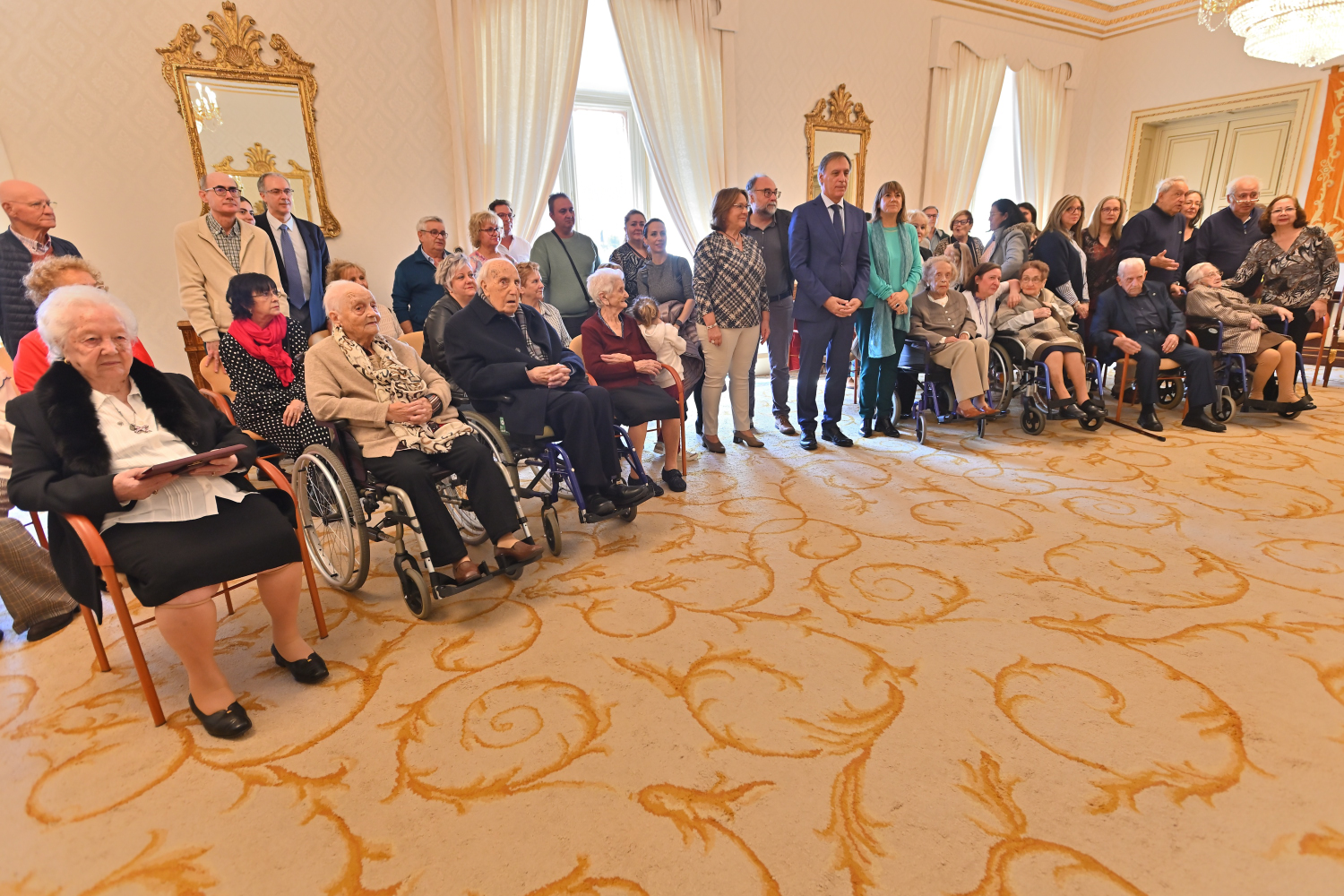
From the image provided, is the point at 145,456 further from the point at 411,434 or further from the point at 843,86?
the point at 843,86

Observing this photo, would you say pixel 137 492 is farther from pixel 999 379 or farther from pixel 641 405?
pixel 999 379

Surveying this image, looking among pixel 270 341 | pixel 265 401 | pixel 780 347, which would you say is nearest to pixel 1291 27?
pixel 780 347

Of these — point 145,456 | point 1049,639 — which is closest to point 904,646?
point 1049,639

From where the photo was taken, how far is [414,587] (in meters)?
2.14

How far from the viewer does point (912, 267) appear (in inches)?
158

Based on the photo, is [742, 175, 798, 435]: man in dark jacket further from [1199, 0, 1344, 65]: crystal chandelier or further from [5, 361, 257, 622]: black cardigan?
[1199, 0, 1344, 65]: crystal chandelier

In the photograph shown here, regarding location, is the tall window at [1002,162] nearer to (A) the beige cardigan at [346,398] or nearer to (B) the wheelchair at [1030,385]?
(B) the wheelchair at [1030,385]

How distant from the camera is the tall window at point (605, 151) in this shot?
5391mm

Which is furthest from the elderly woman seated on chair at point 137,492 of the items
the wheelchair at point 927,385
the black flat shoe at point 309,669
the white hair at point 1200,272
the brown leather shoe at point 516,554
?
the white hair at point 1200,272

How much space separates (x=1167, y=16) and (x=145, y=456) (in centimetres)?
1002

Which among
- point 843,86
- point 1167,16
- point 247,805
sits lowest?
point 247,805

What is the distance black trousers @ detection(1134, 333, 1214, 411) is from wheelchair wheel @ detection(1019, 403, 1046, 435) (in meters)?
0.68

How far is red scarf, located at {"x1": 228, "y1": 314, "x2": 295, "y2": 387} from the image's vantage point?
252cm

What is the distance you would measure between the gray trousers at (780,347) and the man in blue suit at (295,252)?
2.78 meters
